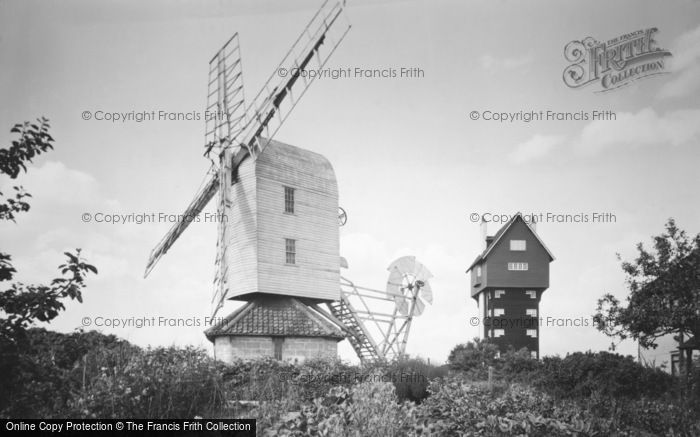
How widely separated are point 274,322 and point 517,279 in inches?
620

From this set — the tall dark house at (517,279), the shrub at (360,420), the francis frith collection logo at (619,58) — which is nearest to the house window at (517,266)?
the tall dark house at (517,279)

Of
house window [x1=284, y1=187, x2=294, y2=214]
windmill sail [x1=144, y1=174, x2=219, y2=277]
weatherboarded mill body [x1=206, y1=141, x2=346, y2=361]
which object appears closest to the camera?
weatherboarded mill body [x1=206, y1=141, x2=346, y2=361]

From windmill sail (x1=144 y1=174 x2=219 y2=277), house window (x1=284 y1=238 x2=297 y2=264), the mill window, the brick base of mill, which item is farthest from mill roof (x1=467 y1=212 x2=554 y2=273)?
windmill sail (x1=144 y1=174 x2=219 y2=277)

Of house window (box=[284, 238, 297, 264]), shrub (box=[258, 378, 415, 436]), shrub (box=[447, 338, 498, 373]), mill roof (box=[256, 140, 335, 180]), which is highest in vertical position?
mill roof (box=[256, 140, 335, 180])

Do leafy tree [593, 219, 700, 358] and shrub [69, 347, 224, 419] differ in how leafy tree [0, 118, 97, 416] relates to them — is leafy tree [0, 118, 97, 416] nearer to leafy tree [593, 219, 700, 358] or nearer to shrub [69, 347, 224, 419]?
shrub [69, 347, 224, 419]

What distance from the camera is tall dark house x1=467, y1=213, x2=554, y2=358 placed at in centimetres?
3444

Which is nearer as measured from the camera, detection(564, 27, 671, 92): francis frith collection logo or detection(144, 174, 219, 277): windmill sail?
detection(564, 27, 671, 92): francis frith collection logo

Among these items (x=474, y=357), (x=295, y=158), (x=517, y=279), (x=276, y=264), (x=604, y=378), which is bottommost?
(x=474, y=357)

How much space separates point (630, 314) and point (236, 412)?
1493 centimetres

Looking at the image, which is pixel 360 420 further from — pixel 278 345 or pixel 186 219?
pixel 186 219

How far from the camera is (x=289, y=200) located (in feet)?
82.1

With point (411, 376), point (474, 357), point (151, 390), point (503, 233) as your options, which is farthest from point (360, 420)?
point (503, 233)

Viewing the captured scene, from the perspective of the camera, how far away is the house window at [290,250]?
966 inches

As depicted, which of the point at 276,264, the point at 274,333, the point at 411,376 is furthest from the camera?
the point at 276,264
